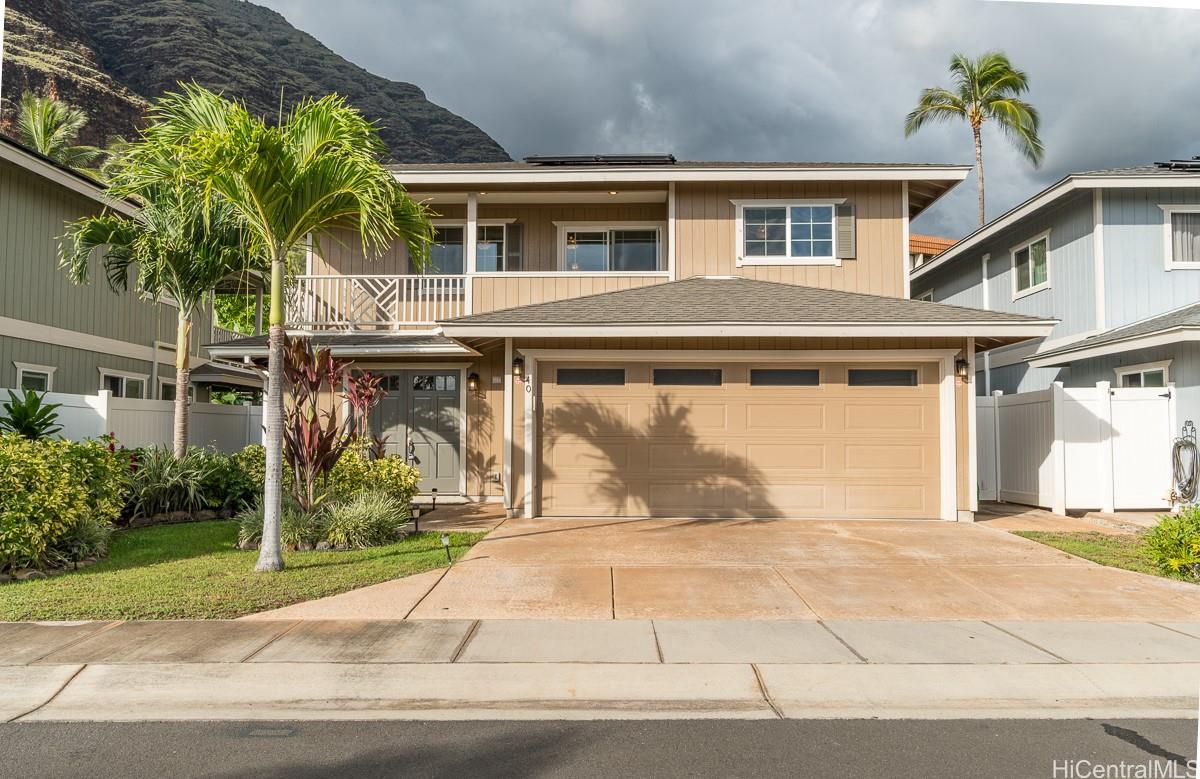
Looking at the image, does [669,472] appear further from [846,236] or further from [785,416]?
[846,236]

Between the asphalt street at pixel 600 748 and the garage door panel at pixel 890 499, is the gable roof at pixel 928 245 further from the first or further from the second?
the asphalt street at pixel 600 748

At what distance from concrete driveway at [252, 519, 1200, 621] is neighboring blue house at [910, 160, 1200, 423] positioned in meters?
5.17

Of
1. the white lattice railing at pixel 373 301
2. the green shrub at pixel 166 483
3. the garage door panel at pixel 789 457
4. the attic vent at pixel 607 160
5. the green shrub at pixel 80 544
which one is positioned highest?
the attic vent at pixel 607 160

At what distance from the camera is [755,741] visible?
3971 millimetres

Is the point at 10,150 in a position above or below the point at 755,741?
above

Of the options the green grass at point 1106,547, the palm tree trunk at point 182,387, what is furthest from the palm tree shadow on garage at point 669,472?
the palm tree trunk at point 182,387

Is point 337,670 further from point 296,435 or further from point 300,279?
point 300,279

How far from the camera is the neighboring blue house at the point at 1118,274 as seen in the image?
12492mm

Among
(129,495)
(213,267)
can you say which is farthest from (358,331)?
(129,495)

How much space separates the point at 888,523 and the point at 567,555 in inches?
204

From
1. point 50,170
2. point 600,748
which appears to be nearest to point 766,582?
point 600,748

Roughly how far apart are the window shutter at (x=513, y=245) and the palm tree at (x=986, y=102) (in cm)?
1989

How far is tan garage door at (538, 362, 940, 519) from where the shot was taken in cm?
1124

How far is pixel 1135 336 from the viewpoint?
1183 cm
